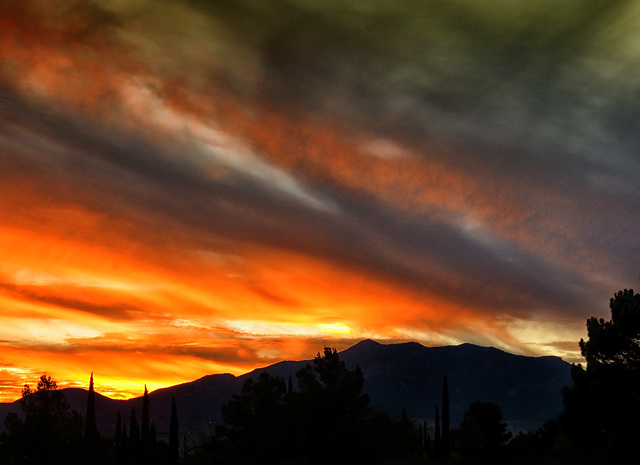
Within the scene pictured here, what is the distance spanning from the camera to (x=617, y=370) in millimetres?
42125

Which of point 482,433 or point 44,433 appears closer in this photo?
point 44,433

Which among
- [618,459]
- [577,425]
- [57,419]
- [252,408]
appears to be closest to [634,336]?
[618,459]

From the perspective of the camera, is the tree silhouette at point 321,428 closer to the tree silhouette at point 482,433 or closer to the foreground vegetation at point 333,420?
the foreground vegetation at point 333,420

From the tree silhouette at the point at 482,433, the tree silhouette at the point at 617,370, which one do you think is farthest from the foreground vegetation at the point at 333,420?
the tree silhouette at the point at 482,433

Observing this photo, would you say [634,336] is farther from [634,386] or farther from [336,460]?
[336,460]

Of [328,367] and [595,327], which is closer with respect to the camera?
[595,327]

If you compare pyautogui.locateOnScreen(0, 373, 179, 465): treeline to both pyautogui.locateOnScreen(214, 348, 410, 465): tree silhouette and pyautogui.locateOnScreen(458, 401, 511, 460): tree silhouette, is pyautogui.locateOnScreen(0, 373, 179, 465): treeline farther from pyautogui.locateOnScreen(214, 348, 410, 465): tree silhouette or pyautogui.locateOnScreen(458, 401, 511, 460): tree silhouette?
pyautogui.locateOnScreen(458, 401, 511, 460): tree silhouette

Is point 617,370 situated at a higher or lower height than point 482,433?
higher

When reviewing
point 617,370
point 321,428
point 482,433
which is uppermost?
point 617,370

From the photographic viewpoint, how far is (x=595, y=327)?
143 ft

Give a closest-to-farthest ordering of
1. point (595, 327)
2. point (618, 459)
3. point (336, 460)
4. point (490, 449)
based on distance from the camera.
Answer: point (618, 459)
point (595, 327)
point (336, 460)
point (490, 449)

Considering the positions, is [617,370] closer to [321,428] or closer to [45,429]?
[321,428]

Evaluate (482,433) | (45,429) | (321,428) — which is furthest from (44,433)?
(482,433)

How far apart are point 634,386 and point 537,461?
26.8 metres
